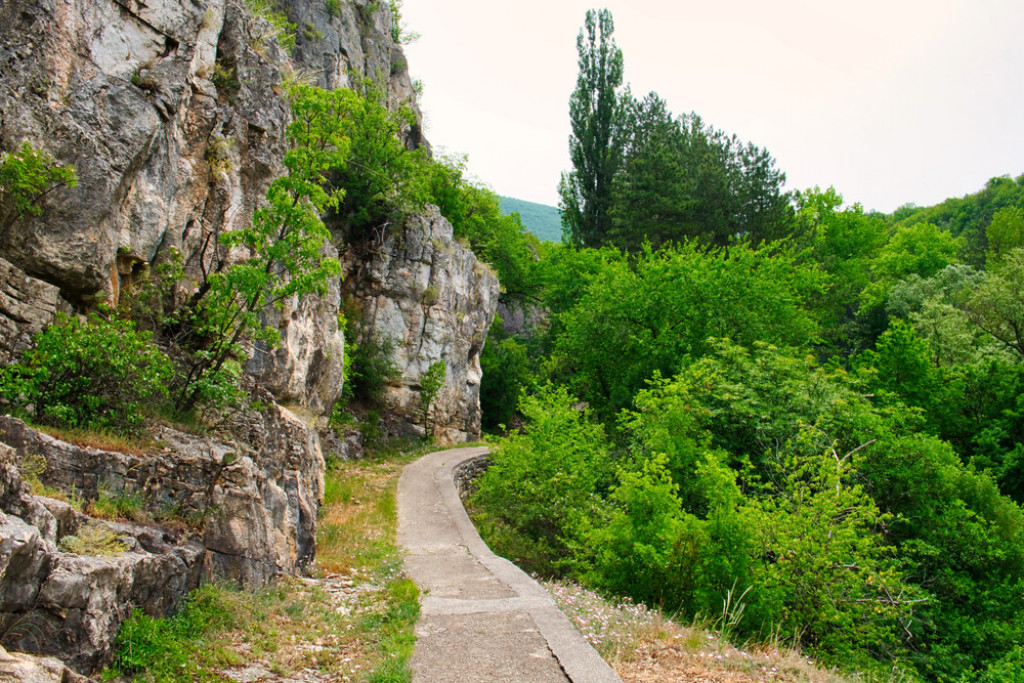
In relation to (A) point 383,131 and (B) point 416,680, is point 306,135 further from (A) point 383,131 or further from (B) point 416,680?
(A) point 383,131

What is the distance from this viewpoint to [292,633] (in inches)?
240

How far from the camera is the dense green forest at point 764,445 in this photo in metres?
8.80

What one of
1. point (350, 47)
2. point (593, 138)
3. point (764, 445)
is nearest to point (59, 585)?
point (764, 445)

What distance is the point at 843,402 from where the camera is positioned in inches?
526

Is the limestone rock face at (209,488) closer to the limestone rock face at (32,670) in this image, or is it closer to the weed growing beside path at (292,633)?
the weed growing beside path at (292,633)

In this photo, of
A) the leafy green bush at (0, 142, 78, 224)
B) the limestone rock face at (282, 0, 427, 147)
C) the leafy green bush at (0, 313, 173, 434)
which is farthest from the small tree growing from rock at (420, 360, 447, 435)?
the leafy green bush at (0, 142, 78, 224)

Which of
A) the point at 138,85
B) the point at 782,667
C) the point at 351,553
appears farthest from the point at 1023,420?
the point at 138,85

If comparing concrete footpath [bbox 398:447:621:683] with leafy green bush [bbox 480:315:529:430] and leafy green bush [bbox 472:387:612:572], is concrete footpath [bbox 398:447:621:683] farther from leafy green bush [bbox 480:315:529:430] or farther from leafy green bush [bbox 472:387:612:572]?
leafy green bush [bbox 480:315:529:430]

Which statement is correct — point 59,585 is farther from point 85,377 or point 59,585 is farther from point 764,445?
point 764,445

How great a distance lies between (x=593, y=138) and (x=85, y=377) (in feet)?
114

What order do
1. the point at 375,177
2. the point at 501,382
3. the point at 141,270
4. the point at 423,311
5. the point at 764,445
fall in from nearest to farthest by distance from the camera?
1. the point at 141,270
2. the point at 764,445
3. the point at 375,177
4. the point at 423,311
5. the point at 501,382

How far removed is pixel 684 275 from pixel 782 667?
14.7 meters

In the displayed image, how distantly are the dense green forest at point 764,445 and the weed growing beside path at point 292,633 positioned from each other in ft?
11.5

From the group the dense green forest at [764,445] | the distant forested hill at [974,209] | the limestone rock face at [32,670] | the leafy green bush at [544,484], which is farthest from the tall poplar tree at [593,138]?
the limestone rock face at [32,670]
